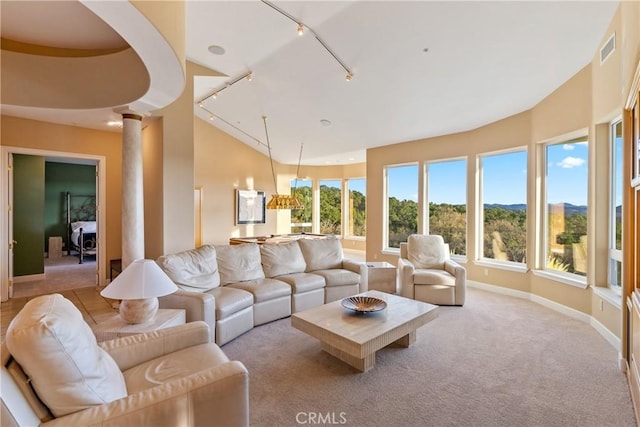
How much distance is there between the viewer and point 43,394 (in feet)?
4.10

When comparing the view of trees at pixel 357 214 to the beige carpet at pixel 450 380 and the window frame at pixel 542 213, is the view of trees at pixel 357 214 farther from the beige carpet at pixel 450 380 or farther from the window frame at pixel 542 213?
the beige carpet at pixel 450 380

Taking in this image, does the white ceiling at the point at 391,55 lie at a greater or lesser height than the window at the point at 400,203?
greater

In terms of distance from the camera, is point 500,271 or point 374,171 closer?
point 500,271

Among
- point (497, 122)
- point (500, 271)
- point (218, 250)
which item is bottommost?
point (500, 271)

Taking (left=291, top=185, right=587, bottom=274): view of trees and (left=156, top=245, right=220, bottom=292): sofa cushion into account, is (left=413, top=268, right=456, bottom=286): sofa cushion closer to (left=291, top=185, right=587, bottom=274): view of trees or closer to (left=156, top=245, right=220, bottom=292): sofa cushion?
(left=291, top=185, right=587, bottom=274): view of trees

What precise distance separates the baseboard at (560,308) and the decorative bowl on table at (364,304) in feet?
7.06

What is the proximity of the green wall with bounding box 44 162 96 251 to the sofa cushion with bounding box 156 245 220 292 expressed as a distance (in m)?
7.92

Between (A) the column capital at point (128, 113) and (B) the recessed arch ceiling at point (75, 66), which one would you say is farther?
(A) the column capital at point (128, 113)

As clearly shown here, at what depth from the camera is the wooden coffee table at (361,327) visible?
2430 mm

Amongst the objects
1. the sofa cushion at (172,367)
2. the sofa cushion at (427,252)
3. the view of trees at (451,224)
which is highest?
the view of trees at (451,224)

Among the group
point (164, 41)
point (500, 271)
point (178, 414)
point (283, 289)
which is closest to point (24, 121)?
point (164, 41)

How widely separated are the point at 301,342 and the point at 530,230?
401cm

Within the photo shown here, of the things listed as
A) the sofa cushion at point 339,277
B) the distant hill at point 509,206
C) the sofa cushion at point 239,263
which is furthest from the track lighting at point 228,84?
the distant hill at point 509,206

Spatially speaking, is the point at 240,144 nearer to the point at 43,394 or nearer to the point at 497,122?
the point at 497,122
